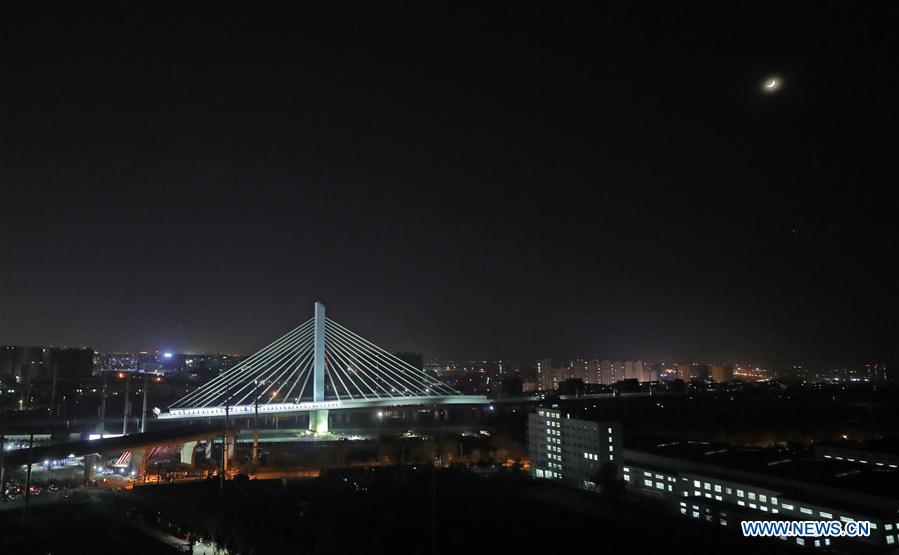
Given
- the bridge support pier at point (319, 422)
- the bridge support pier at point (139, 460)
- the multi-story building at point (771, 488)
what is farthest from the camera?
the bridge support pier at point (319, 422)

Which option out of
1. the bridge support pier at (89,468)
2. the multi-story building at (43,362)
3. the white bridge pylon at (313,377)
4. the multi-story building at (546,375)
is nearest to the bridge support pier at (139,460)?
the bridge support pier at (89,468)

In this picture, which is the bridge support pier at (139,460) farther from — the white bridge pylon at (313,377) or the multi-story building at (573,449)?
the multi-story building at (573,449)

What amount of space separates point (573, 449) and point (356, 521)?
13.6ft

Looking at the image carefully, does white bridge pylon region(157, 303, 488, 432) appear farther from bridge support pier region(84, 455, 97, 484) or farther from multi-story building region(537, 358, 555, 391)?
multi-story building region(537, 358, 555, 391)

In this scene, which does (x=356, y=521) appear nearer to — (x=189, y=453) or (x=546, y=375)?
(x=189, y=453)

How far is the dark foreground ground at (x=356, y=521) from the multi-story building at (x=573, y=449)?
23.5 inches

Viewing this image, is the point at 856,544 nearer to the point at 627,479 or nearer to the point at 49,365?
the point at 627,479

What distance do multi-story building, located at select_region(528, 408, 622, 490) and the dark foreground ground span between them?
1.96ft

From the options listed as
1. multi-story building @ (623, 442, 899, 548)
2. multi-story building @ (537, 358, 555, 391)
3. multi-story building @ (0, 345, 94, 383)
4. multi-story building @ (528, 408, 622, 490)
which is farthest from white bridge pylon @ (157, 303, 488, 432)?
multi-story building @ (537, 358, 555, 391)

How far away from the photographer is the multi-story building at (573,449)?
916 cm

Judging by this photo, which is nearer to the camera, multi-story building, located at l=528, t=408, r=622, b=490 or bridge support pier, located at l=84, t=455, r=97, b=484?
multi-story building, located at l=528, t=408, r=622, b=490

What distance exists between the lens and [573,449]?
Answer: 9766 mm

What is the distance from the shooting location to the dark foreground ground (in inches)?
237

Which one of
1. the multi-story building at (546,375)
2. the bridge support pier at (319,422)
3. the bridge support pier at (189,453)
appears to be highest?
the multi-story building at (546,375)
